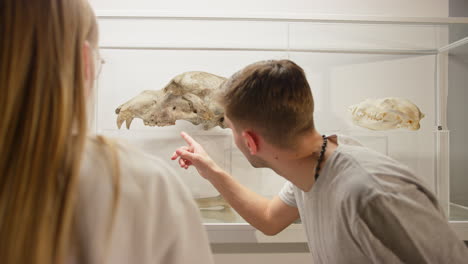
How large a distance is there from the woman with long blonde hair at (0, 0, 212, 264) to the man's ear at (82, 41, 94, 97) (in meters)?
0.02

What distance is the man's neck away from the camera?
1.07 meters

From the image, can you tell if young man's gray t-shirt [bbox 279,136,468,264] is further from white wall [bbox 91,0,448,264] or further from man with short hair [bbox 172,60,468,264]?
white wall [bbox 91,0,448,264]

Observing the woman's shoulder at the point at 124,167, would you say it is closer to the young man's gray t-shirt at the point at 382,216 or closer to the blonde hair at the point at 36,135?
the blonde hair at the point at 36,135

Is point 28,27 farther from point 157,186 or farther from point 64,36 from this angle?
point 157,186

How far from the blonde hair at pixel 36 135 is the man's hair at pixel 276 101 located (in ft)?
2.32

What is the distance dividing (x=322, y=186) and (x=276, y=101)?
1.01 ft

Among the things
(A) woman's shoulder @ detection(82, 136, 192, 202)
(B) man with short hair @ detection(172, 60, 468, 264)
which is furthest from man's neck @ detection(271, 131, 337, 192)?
(A) woman's shoulder @ detection(82, 136, 192, 202)

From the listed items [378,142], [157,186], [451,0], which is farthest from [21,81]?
[451,0]

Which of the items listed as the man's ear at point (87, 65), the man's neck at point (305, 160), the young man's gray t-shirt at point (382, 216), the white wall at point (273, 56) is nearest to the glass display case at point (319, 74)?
the white wall at point (273, 56)

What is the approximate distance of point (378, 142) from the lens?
164cm

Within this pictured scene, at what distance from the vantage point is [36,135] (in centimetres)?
39

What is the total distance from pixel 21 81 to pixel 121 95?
1.27 metres

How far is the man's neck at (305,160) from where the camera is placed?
1068mm

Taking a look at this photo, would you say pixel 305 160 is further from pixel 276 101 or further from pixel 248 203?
pixel 248 203
